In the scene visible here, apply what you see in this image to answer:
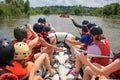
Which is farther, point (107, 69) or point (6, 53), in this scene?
point (107, 69)

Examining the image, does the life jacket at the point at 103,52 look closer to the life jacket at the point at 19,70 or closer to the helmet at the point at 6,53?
the life jacket at the point at 19,70

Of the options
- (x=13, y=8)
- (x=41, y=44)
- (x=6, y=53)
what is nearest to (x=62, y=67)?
(x=41, y=44)

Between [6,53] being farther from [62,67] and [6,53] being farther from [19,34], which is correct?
[62,67]

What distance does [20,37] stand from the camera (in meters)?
3.85

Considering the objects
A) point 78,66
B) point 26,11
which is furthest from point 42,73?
point 26,11

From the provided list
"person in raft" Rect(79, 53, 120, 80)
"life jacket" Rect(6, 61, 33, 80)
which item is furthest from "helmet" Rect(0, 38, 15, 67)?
"person in raft" Rect(79, 53, 120, 80)

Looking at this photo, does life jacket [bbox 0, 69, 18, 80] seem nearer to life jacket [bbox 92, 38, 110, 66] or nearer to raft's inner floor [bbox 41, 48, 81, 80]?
life jacket [bbox 92, 38, 110, 66]

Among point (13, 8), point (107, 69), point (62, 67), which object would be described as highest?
point (107, 69)

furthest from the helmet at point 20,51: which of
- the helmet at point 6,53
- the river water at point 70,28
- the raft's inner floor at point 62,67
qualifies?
the river water at point 70,28

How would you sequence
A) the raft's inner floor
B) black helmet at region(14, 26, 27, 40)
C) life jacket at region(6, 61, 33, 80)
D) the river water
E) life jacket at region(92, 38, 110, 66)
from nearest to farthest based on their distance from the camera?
life jacket at region(6, 61, 33, 80) < black helmet at region(14, 26, 27, 40) < life jacket at region(92, 38, 110, 66) < the raft's inner floor < the river water

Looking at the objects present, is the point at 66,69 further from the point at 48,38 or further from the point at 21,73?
A: the point at 21,73

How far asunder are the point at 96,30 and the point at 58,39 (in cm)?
396

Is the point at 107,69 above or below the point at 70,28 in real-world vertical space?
above

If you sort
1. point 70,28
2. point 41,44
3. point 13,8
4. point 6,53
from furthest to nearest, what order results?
point 13,8, point 70,28, point 41,44, point 6,53
